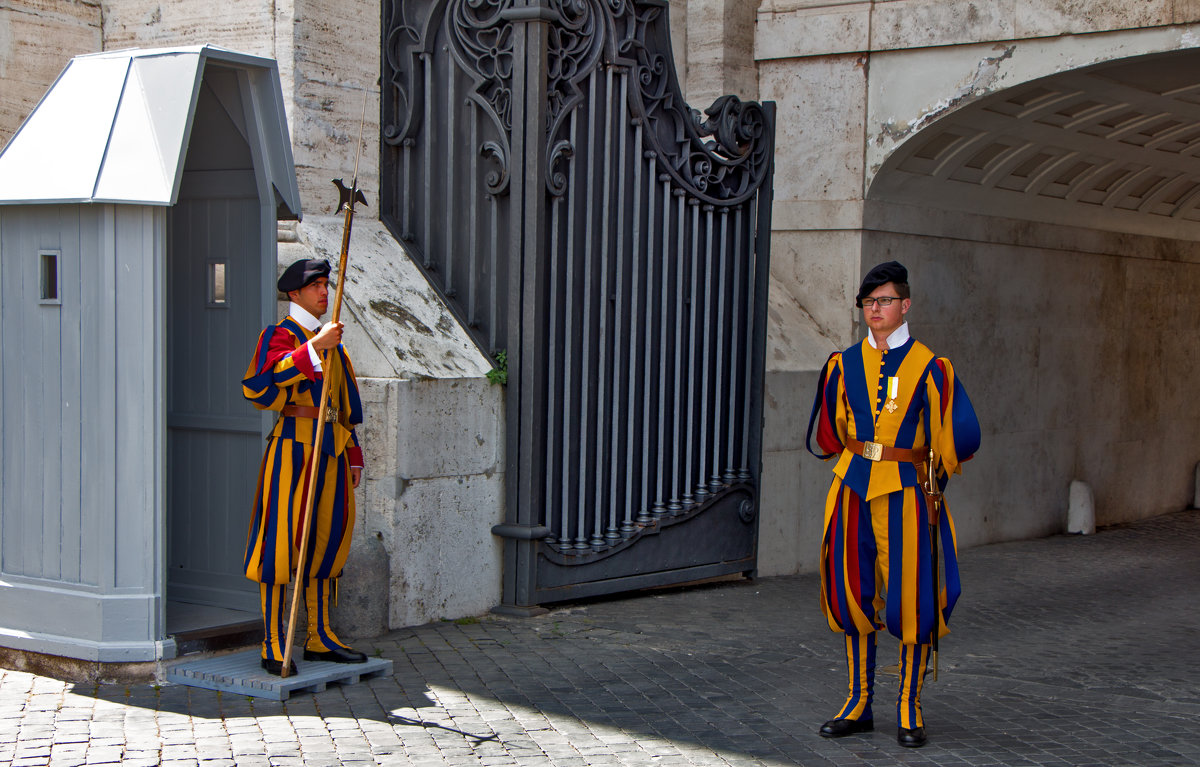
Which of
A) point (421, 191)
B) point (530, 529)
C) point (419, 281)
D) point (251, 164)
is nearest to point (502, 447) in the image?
point (530, 529)

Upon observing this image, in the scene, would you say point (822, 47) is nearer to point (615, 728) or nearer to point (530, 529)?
point (530, 529)

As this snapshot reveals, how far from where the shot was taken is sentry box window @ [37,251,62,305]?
561cm

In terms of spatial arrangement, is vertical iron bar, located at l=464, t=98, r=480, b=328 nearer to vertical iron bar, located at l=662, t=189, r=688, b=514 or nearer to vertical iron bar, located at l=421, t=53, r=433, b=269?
vertical iron bar, located at l=421, t=53, r=433, b=269

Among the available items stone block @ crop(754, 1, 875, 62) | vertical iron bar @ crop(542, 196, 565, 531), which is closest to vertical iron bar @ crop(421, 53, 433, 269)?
vertical iron bar @ crop(542, 196, 565, 531)

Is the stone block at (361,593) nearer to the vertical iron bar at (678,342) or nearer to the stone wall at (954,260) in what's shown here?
the vertical iron bar at (678,342)

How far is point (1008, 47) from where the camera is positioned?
8.68 meters

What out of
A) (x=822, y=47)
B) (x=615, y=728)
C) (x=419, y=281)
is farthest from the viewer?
(x=822, y=47)

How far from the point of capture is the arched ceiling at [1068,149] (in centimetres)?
891

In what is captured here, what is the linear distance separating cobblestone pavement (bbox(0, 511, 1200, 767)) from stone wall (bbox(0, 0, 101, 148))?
295cm

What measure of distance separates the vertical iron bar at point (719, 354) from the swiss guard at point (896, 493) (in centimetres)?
291

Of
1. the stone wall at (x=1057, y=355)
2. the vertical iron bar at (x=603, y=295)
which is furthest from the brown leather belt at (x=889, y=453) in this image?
the stone wall at (x=1057, y=355)

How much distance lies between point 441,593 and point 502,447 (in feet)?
2.51

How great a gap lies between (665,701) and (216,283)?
2557mm

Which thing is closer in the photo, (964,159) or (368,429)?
(368,429)
